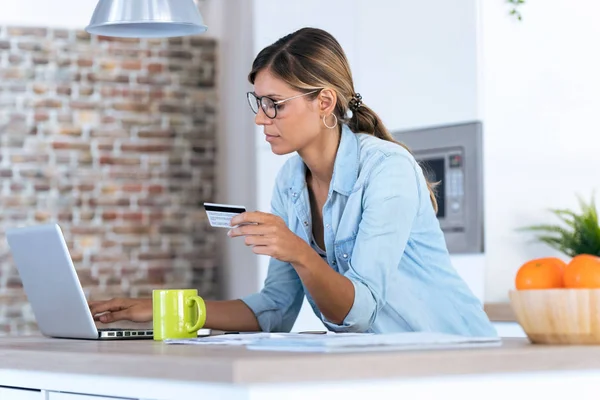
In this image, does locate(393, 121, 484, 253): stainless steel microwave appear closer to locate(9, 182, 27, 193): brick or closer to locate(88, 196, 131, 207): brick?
locate(88, 196, 131, 207): brick

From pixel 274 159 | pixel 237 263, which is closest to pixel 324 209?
pixel 274 159

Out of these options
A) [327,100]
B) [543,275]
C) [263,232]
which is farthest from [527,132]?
[543,275]

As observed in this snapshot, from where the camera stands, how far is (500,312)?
12.5 ft

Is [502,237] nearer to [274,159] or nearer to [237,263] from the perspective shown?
[274,159]

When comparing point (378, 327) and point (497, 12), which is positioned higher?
point (497, 12)

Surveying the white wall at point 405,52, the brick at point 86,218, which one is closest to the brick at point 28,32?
the brick at point 86,218

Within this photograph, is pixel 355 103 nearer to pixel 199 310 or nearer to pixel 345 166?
pixel 345 166

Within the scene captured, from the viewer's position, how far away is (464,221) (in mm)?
4066

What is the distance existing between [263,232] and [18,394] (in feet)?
1.75

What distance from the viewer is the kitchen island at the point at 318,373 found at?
1.28 metres

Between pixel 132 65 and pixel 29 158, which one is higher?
pixel 132 65

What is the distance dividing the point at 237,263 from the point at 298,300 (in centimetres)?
353

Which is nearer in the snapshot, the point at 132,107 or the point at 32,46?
the point at 32,46

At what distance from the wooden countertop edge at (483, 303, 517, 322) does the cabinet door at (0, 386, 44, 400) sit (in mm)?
2294
